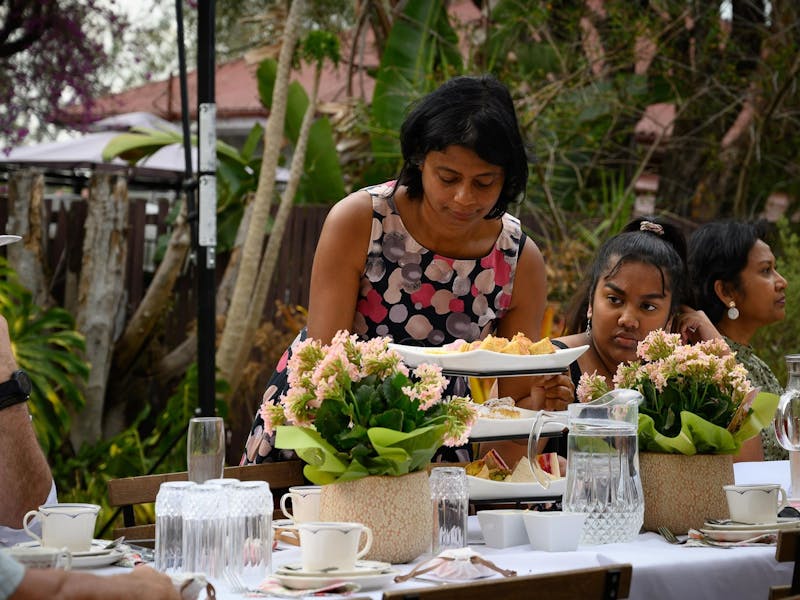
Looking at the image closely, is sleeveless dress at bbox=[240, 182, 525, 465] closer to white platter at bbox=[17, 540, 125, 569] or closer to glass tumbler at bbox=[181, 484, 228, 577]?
white platter at bbox=[17, 540, 125, 569]

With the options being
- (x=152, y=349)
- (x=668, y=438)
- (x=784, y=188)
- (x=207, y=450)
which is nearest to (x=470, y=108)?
(x=668, y=438)

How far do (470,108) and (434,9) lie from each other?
6880 mm

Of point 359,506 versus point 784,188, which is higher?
point 784,188

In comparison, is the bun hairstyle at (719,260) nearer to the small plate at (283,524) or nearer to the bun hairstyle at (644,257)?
the bun hairstyle at (644,257)

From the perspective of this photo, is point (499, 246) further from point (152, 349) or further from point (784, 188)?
point (784, 188)

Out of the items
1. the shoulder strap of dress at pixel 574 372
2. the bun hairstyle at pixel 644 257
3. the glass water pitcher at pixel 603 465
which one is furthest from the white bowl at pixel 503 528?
the bun hairstyle at pixel 644 257

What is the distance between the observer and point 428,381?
2.48 meters

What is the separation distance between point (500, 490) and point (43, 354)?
5297mm

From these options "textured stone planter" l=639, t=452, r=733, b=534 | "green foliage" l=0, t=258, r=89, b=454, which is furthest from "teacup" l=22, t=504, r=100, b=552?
"green foliage" l=0, t=258, r=89, b=454

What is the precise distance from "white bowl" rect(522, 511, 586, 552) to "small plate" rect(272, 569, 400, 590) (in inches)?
17.2

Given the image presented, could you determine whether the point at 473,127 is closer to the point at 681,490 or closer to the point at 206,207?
the point at 681,490

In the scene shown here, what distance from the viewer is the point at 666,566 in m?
2.35

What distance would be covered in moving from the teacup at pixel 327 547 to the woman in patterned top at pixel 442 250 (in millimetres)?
1196

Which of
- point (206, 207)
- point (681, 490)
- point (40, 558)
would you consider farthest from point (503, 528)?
point (206, 207)
